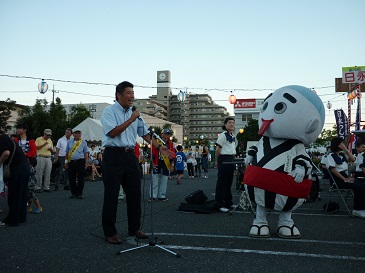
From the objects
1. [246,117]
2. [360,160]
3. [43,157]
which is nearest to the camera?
[360,160]

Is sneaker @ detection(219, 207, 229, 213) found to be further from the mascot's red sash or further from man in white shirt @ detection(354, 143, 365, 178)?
man in white shirt @ detection(354, 143, 365, 178)

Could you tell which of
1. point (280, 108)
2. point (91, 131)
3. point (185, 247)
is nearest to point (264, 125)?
point (280, 108)

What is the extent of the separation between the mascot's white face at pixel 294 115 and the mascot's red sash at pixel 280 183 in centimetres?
57

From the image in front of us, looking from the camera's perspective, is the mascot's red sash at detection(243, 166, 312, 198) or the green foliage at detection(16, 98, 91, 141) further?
the green foliage at detection(16, 98, 91, 141)

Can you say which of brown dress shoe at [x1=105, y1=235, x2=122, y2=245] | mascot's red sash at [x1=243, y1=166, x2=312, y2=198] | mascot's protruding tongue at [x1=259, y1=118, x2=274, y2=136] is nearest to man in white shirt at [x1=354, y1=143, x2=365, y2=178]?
mascot's red sash at [x1=243, y1=166, x2=312, y2=198]

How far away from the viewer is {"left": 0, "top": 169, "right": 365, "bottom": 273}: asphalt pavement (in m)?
3.42

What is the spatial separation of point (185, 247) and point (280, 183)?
60.2 inches

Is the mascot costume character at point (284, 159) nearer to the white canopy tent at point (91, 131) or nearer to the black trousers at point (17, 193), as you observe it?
the black trousers at point (17, 193)

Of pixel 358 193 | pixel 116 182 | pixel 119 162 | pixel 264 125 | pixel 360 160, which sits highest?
pixel 264 125

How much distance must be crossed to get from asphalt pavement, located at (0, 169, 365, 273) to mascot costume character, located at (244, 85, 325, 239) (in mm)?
369

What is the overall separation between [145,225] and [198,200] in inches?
78.2

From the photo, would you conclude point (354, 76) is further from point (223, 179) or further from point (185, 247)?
point (185, 247)

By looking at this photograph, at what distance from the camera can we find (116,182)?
4.39m

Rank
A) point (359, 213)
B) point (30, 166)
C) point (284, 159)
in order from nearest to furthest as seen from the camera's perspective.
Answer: point (284, 159)
point (359, 213)
point (30, 166)
